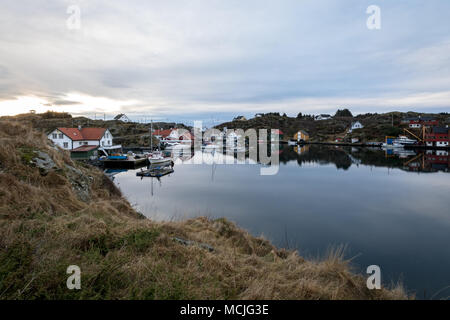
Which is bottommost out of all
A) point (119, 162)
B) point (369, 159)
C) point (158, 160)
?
point (369, 159)

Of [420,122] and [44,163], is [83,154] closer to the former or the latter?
[44,163]

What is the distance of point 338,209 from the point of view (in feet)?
44.8

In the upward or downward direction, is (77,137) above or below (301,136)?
below

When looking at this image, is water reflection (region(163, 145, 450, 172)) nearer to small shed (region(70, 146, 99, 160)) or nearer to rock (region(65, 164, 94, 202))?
small shed (region(70, 146, 99, 160))

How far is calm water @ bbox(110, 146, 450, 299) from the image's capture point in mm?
8023

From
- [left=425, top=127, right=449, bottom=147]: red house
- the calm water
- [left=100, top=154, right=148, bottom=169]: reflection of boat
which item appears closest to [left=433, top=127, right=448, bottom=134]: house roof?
[left=425, top=127, right=449, bottom=147]: red house

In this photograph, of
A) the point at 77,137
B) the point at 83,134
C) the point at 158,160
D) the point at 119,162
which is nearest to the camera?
the point at 119,162

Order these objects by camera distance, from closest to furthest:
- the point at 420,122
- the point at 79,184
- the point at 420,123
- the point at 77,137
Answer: the point at 79,184, the point at 77,137, the point at 420,123, the point at 420,122

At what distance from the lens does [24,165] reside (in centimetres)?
623

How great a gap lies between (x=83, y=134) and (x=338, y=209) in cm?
3527

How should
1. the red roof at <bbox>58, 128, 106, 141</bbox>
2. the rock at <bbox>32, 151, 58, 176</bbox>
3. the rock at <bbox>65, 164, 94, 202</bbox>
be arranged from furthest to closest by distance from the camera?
the red roof at <bbox>58, 128, 106, 141</bbox> → the rock at <bbox>65, 164, 94, 202</bbox> → the rock at <bbox>32, 151, 58, 176</bbox>

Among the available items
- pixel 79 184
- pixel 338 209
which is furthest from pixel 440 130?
pixel 79 184

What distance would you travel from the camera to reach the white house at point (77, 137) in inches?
1257
